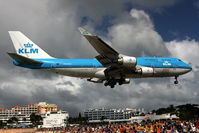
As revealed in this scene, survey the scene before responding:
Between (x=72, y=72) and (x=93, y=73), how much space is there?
9.27 ft

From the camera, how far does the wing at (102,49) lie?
25.0 meters

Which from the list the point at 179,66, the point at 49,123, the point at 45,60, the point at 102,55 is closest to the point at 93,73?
the point at 102,55

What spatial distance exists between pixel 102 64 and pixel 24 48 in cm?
1135

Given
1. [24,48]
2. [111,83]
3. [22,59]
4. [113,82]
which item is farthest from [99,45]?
[24,48]

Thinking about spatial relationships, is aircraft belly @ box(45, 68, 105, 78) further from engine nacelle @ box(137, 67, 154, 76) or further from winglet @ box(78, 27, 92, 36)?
winglet @ box(78, 27, 92, 36)

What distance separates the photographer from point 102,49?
27.7 metres

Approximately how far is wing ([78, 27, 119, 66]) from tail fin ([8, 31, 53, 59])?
8395 mm

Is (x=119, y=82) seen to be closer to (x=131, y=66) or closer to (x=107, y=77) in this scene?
(x=107, y=77)

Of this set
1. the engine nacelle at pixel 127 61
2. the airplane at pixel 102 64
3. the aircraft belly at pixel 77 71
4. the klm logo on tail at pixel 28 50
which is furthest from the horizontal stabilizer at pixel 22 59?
the engine nacelle at pixel 127 61

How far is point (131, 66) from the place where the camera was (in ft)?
94.4

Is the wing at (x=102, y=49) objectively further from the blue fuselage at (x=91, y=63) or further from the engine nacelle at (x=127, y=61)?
the blue fuselage at (x=91, y=63)

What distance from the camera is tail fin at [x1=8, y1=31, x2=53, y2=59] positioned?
33.1 metres

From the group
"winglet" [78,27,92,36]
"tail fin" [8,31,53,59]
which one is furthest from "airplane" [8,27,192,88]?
"winglet" [78,27,92,36]

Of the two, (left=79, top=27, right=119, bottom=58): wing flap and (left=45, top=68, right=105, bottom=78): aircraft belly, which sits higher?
(left=79, top=27, right=119, bottom=58): wing flap
